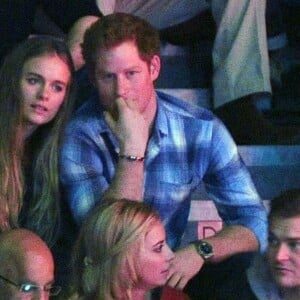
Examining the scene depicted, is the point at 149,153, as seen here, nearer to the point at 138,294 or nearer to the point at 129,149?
the point at 129,149

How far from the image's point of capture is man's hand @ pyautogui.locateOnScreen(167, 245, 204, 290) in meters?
2.16

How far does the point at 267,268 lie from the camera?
7.27 ft

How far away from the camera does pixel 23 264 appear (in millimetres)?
1893

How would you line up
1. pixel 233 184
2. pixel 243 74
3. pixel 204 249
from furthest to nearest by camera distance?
pixel 243 74 → pixel 233 184 → pixel 204 249

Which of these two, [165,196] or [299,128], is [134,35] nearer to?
[165,196]

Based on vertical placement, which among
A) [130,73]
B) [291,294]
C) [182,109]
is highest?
[130,73]

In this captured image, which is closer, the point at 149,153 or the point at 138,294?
the point at 138,294

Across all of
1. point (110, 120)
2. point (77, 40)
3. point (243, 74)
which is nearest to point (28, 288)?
point (110, 120)

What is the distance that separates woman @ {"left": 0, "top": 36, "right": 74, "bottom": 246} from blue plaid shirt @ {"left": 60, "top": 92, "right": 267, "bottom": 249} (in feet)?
0.12

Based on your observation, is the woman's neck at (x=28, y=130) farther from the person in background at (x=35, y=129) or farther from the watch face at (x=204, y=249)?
the watch face at (x=204, y=249)

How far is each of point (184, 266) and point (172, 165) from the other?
0.25 meters

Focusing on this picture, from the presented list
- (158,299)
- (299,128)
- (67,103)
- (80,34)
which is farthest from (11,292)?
(299,128)

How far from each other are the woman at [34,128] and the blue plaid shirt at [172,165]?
35mm

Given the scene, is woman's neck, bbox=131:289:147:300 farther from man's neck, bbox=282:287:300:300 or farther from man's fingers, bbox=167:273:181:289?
man's neck, bbox=282:287:300:300
